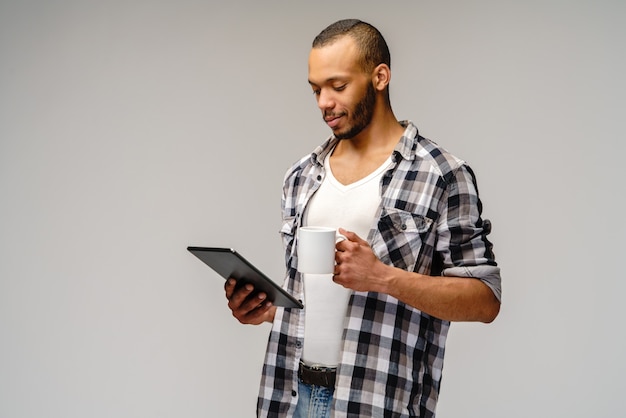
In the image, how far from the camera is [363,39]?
5.35ft

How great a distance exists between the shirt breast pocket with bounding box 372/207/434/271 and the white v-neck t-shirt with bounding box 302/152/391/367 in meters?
0.04

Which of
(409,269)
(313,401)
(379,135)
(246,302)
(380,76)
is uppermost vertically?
(380,76)

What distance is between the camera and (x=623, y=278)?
101 inches

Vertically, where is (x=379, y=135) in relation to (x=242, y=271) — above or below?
above

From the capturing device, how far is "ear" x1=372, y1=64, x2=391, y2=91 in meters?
1.64

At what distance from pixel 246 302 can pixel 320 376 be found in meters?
0.23

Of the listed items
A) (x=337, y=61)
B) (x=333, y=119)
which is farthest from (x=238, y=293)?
(x=337, y=61)

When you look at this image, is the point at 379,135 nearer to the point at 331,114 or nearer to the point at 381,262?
the point at 331,114

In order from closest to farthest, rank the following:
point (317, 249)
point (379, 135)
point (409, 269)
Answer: point (317, 249) → point (409, 269) → point (379, 135)

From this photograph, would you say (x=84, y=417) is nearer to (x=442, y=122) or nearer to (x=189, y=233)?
(x=189, y=233)

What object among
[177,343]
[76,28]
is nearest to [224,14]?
[76,28]

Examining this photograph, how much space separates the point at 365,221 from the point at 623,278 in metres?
1.37

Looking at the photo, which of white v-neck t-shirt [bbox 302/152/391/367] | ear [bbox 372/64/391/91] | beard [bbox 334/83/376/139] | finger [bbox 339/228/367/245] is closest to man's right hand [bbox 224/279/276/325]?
white v-neck t-shirt [bbox 302/152/391/367]

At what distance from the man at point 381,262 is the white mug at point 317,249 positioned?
4cm
